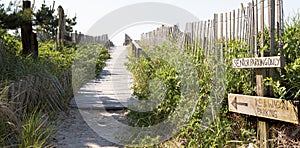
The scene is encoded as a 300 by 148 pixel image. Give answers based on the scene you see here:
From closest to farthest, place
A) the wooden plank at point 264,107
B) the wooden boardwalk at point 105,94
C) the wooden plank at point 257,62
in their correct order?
the wooden plank at point 264,107 → the wooden plank at point 257,62 → the wooden boardwalk at point 105,94

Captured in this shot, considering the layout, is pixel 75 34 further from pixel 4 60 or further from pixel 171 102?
pixel 171 102

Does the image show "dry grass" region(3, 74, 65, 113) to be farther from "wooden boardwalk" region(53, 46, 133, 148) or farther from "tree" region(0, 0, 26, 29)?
"tree" region(0, 0, 26, 29)

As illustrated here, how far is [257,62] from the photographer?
3.80m

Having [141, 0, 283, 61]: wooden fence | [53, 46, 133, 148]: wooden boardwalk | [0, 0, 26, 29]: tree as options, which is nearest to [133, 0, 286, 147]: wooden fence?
[141, 0, 283, 61]: wooden fence

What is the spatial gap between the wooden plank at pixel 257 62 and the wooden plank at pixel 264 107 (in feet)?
1.09

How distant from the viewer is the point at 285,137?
11.6 ft

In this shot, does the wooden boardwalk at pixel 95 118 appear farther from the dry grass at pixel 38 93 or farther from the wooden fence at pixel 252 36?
the wooden fence at pixel 252 36

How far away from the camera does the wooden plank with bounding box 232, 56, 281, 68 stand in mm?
3574

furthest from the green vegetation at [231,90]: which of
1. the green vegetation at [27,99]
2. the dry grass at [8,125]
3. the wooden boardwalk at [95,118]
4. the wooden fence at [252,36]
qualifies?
the dry grass at [8,125]

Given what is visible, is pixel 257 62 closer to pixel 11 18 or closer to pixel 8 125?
pixel 8 125

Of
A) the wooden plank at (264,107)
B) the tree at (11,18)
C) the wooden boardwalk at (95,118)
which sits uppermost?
the tree at (11,18)

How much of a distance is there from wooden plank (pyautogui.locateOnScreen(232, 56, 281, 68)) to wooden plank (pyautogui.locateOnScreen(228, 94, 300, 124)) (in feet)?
1.09

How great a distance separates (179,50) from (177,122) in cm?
176

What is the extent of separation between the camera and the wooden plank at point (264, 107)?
336cm
